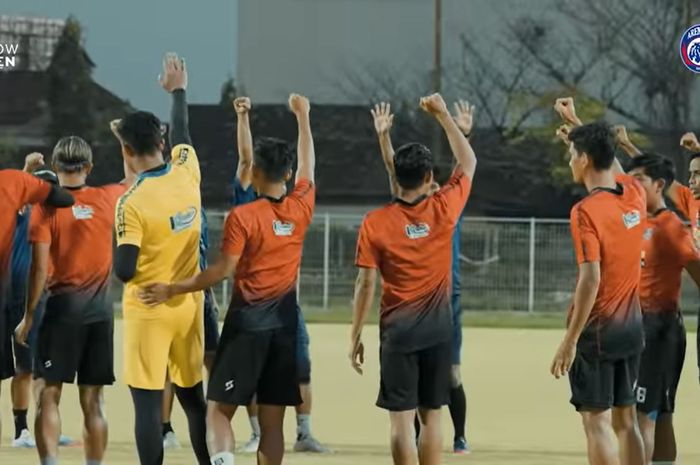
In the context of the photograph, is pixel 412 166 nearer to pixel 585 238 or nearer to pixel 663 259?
pixel 585 238

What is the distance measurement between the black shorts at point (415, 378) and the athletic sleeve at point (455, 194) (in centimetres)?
76

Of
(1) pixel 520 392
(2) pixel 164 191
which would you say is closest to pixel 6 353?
(2) pixel 164 191

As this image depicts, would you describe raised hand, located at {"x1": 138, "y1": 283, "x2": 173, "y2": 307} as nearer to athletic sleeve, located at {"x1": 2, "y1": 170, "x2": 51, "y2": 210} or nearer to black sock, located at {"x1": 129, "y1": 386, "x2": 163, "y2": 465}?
black sock, located at {"x1": 129, "y1": 386, "x2": 163, "y2": 465}

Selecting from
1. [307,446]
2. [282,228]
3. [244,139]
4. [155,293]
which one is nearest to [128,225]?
[155,293]

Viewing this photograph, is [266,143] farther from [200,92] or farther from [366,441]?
[200,92]

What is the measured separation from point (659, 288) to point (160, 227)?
3.09 meters

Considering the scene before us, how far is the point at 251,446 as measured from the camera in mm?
10234

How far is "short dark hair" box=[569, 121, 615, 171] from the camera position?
7492 mm

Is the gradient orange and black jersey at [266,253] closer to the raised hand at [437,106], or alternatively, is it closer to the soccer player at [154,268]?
the soccer player at [154,268]

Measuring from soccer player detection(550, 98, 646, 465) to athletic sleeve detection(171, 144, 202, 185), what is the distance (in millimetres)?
2058

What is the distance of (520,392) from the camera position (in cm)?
1484

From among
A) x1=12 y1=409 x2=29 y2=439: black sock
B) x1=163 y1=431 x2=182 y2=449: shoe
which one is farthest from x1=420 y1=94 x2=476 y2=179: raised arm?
x1=12 y1=409 x2=29 y2=439: black sock

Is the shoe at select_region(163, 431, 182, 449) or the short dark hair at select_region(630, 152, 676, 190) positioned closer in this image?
the short dark hair at select_region(630, 152, 676, 190)

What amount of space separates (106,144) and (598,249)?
2742 cm
